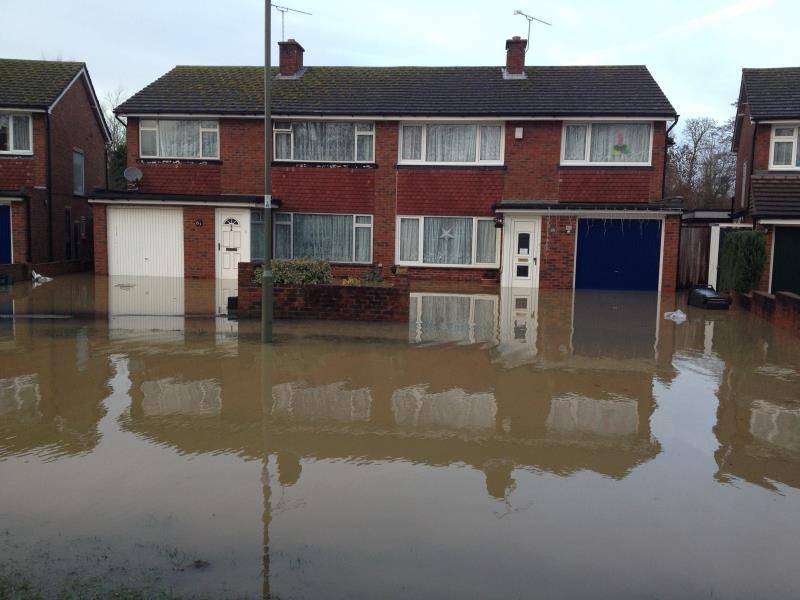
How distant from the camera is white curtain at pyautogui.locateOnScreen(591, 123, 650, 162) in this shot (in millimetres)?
20000

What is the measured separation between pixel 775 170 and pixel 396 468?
1841 centimetres

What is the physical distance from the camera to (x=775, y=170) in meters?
19.7

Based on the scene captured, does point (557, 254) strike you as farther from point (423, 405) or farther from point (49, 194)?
point (49, 194)

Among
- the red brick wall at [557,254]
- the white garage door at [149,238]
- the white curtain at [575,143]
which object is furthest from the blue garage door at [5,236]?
the white curtain at [575,143]

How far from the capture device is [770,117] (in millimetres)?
19406

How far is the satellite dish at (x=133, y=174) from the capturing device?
2059 cm

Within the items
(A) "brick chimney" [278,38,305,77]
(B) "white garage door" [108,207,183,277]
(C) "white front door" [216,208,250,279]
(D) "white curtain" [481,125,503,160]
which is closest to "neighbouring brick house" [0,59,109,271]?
(B) "white garage door" [108,207,183,277]

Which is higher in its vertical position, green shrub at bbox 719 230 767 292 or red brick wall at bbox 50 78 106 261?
red brick wall at bbox 50 78 106 261

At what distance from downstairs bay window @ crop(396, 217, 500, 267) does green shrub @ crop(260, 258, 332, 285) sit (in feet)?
28.6

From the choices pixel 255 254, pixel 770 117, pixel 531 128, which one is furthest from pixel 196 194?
pixel 770 117

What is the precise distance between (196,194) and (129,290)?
17.0ft

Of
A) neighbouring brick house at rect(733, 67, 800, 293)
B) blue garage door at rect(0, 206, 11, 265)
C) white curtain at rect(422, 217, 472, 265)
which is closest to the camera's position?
neighbouring brick house at rect(733, 67, 800, 293)

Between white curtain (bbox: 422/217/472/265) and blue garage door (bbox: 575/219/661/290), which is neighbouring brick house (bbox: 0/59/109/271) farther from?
blue garage door (bbox: 575/219/661/290)

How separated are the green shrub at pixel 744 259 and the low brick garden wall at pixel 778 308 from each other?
0.42 meters
